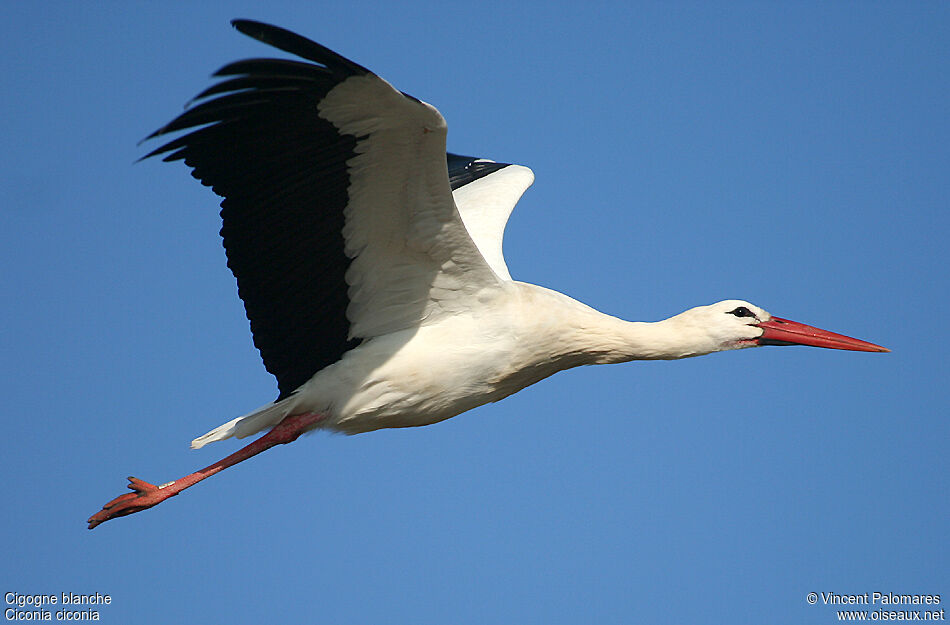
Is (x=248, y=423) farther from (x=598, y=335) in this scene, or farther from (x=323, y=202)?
(x=598, y=335)

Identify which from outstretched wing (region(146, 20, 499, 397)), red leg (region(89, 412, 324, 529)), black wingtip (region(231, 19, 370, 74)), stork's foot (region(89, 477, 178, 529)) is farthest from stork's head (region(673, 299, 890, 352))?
→ stork's foot (region(89, 477, 178, 529))

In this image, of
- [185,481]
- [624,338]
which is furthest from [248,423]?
[624,338]

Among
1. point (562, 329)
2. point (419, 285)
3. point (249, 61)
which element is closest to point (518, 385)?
point (562, 329)

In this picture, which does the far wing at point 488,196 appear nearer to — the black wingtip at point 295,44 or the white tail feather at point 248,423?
the white tail feather at point 248,423

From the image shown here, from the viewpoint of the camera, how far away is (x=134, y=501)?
276 inches

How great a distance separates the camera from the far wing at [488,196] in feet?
27.1

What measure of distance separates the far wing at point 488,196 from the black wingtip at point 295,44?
2.59 metres

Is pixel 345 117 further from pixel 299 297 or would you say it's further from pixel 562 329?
→ pixel 562 329

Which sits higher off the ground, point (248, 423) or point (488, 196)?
point (488, 196)

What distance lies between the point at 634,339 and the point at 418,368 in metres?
1.37

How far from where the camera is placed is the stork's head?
711 centimetres

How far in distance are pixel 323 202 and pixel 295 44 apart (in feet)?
3.80

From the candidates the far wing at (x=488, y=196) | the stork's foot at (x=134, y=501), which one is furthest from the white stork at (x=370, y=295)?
the far wing at (x=488, y=196)

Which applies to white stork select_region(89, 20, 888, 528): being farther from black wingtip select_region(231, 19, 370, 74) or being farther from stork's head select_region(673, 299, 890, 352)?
black wingtip select_region(231, 19, 370, 74)
